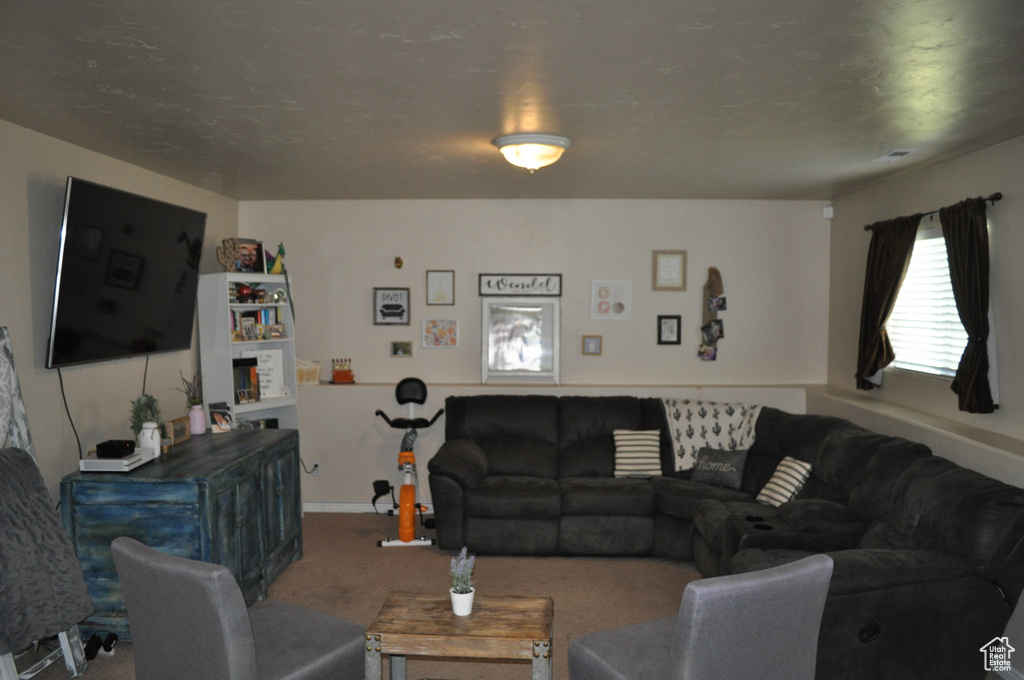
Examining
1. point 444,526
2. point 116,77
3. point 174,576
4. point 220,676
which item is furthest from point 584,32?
point 444,526

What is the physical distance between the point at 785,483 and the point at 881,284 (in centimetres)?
156

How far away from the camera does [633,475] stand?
5.46 m

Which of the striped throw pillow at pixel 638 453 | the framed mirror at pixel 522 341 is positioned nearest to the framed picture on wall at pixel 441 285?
the framed mirror at pixel 522 341

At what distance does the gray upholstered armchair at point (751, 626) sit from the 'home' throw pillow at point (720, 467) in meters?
2.78

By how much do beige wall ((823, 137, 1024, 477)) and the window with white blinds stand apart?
0.38 feet

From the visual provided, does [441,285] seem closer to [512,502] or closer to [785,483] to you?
[512,502]

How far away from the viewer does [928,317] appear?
4.71 metres

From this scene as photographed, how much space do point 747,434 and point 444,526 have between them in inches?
90.0

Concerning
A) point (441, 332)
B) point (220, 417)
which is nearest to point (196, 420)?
point (220, 417)

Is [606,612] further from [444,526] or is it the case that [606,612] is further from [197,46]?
[197,46]

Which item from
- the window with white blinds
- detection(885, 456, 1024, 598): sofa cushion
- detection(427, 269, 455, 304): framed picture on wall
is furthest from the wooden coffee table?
detection(427, 269, 455, 304): framed picture on wall

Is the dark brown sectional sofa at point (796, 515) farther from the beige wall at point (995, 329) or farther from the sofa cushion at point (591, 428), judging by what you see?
the beige wall at point (995, 329)

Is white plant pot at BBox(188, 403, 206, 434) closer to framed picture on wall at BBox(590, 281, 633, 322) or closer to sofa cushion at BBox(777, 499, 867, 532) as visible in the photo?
framed picture on wall at BBox(590, 281, 633, 322)

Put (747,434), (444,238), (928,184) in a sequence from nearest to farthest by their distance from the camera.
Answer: (928,184) < (747,434) < (444,238)
